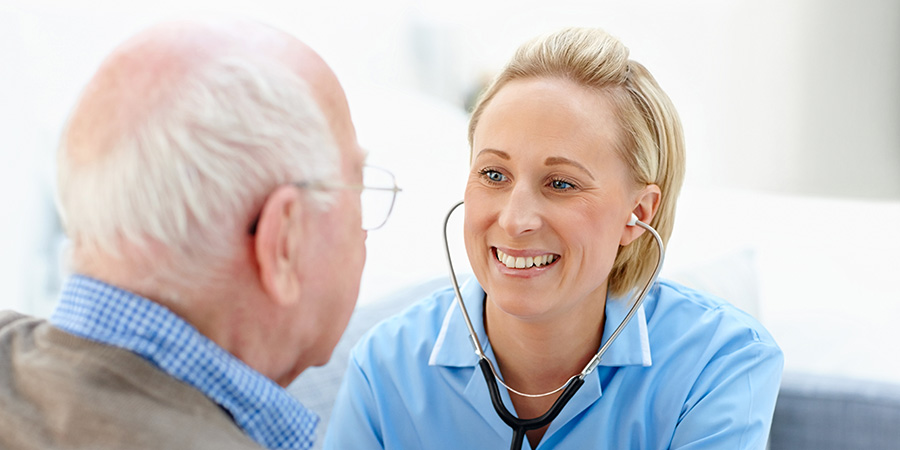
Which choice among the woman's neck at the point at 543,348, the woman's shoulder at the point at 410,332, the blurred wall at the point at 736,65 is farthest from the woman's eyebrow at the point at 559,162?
the blurred wall at the point at 736,65

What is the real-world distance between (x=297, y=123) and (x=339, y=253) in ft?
0.48

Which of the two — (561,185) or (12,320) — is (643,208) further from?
(12,320)

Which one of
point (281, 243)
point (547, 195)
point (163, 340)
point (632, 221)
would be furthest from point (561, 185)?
point (163, 340)

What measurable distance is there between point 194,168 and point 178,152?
Answer: 0.8 inches

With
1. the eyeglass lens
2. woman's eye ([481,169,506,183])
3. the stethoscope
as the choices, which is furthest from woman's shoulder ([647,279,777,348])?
the eyeglass lens

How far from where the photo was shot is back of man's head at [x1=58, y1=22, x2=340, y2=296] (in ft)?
2.45

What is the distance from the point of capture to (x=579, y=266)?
49.5 inches

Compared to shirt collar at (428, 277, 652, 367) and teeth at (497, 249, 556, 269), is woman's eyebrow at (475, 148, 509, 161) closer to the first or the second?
teeth at (497, 249, 556, 269)

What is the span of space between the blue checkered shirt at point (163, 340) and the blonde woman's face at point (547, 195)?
53 centimetres

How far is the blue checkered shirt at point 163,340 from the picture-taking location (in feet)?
2.44

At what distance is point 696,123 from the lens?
14.4 ft

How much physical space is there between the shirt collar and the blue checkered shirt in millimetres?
581

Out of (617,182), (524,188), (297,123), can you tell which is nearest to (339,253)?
(297,123)

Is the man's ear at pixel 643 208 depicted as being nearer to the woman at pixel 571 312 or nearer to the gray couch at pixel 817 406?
the woman at pixel 571 312
